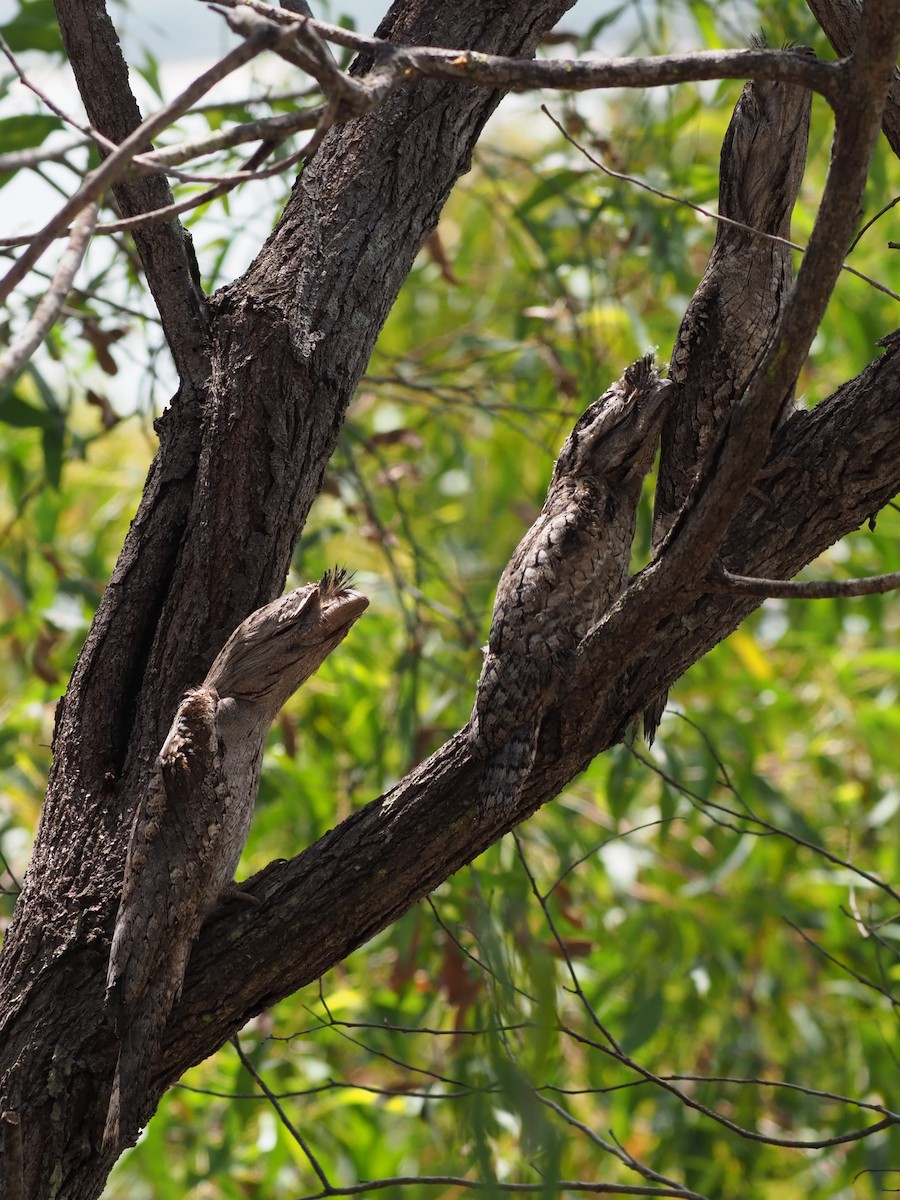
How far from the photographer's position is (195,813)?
1735 millimetres

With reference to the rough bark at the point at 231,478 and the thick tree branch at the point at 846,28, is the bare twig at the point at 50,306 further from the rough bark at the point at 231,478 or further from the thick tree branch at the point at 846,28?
the thick tree branch at the point at 846,28

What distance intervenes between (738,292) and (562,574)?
2.32 feet

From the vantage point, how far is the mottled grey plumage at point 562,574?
1.67 metres

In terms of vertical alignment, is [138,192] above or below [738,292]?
below

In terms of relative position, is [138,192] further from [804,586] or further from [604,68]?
[804,586]

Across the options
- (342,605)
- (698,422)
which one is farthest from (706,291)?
(342,605)

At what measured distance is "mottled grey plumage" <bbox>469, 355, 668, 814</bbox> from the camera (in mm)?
1665

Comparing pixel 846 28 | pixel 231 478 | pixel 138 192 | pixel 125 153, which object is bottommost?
pixel 125 153

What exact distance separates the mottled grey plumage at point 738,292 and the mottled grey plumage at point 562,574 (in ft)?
0.56

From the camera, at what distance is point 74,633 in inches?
151

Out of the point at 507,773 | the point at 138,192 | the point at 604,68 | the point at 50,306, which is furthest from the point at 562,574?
Answer: the point at 50,306

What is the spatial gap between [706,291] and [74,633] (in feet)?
7.89

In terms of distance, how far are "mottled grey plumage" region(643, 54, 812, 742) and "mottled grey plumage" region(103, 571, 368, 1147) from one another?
70 cm

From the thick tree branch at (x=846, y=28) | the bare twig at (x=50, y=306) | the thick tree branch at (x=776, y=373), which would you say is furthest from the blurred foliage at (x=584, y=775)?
the bare twig at (x=50, y=306)
